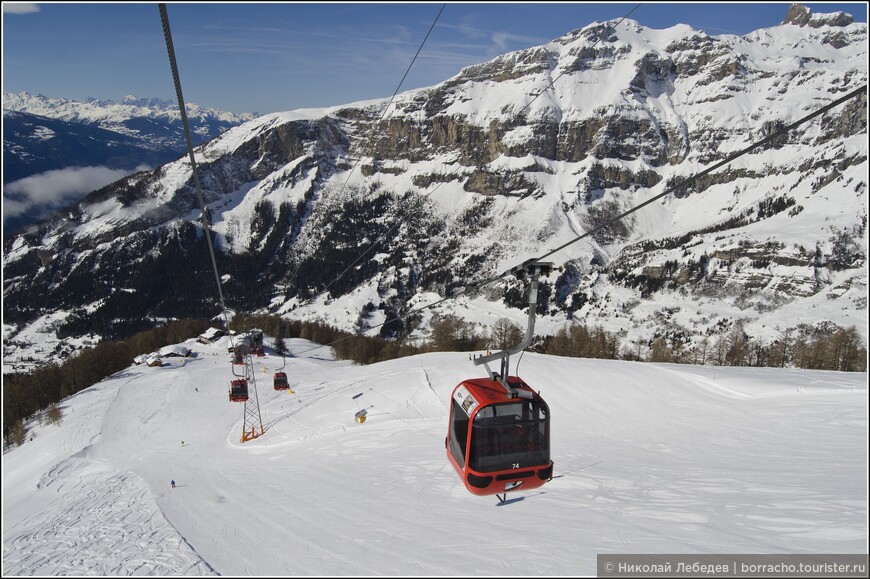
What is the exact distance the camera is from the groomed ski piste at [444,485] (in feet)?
40.1

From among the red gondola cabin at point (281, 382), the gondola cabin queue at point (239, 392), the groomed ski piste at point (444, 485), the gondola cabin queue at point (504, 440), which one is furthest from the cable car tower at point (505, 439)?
the red gondola cabin at point (281, 382)

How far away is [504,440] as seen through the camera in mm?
10727

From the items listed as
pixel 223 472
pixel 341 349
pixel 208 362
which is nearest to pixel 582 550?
pixel 223 472

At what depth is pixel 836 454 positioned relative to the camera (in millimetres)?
17203

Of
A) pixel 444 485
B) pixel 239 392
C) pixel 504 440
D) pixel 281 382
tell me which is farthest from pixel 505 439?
pixel 281 382

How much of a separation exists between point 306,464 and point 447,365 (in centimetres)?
1449

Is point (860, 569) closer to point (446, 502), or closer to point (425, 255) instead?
point (446, 502)

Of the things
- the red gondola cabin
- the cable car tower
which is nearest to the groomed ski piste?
the cable car tower

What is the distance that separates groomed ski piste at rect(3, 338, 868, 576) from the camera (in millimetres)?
12234

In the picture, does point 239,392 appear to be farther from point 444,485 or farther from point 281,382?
point 444,485

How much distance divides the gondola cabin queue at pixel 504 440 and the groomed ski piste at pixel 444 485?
2.34 metres

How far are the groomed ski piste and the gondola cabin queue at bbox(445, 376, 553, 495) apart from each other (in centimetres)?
234

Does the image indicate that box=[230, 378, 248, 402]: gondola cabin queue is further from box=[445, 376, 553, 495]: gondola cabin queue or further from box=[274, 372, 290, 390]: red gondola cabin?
box=[445, 376, 553, 495]: gondola cabin queue

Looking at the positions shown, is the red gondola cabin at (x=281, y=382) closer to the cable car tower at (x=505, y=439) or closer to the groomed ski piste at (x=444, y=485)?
the groomed ski piste at (x=444, y=485)
